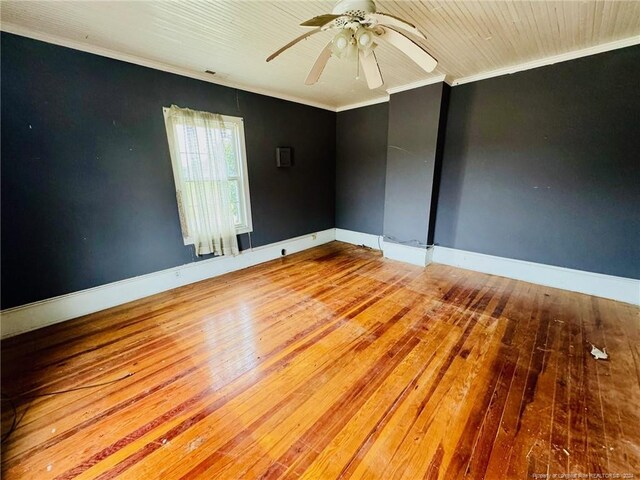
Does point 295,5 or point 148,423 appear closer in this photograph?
point 148,423

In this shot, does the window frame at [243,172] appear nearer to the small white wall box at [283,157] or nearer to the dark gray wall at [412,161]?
the small white wall box at [283,157]

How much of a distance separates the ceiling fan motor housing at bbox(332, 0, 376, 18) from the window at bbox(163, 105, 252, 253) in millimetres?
2394

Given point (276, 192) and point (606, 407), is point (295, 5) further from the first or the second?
point (606, 407)

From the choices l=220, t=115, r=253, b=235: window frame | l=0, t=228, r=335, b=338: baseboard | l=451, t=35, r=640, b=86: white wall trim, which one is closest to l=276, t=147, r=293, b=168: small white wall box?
l=220, t=115, r=253, b=235: window frame

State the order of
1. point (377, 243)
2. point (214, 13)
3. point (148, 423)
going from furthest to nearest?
point (377, 243), point (214, 13), point (148, 423)

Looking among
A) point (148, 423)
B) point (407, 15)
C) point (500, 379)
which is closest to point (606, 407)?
point (500, 379)

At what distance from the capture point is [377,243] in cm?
500

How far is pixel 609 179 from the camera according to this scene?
2.86 m

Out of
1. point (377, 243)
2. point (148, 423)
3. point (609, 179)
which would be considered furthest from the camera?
point (377, 243)

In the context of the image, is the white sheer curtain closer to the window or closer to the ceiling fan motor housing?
the window

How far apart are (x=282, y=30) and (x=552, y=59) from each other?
3.08 m

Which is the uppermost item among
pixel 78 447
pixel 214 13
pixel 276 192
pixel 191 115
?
pixel 214 13

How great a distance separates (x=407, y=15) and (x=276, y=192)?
293 cm

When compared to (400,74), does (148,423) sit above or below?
below
